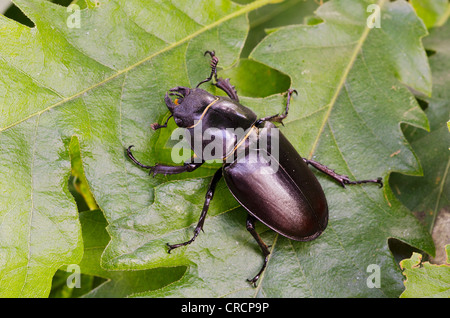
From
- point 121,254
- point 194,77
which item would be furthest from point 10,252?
point 194,77

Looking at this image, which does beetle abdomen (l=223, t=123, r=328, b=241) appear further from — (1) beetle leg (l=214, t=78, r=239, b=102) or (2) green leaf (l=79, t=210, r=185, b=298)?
(2) green leaf (l=79, t=210, r=185, b=298)

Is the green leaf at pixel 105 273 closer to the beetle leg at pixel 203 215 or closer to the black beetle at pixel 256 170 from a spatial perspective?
the beetle leg at pixel 203 215

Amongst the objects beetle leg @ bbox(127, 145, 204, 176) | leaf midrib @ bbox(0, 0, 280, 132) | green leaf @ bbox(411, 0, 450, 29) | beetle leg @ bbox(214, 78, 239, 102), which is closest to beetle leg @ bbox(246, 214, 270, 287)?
beetle leg @ bbox(127, 145, 204, 176)

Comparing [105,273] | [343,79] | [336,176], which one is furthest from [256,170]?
[105,273]

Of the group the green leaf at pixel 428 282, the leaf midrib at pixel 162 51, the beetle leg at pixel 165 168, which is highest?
the leaf midrib at pixel 162 51

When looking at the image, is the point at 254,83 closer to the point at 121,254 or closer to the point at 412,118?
the point at 412,118

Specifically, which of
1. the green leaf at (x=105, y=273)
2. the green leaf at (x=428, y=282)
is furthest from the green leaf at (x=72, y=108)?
the green leaf at (x=428, y=282)

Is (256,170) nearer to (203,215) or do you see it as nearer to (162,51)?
(203,215)
